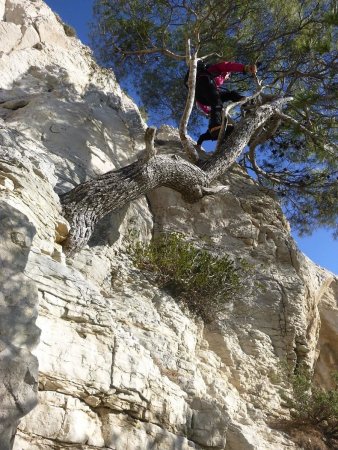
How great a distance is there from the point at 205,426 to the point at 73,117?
4.63 m

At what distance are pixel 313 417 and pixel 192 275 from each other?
5.81 feet

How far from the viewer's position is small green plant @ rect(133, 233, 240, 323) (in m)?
5.30

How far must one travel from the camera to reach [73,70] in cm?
835

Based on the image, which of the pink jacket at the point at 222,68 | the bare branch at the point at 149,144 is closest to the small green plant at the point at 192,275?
the bare branch at the point at 149,144

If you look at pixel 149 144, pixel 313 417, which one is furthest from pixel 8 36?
pixel 313 417

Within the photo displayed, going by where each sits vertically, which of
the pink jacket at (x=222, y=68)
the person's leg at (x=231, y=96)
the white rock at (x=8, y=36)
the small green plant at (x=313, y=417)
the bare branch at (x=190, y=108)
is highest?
the white rock at (x=8, y=36)

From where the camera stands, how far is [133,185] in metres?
5.12

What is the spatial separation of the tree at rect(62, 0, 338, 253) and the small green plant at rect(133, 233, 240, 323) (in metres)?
2.14

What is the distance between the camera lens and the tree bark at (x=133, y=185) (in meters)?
4.50

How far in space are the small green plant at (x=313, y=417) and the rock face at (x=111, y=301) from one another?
0.62ft

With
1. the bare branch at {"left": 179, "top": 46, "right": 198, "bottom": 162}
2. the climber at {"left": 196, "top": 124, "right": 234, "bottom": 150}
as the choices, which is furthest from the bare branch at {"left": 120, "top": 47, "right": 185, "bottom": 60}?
the climber at {"left": 196, "top": 124, "right": 234, "bottom": 150}

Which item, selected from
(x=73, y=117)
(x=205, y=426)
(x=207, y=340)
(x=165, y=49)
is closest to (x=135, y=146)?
(x=73, y=117)

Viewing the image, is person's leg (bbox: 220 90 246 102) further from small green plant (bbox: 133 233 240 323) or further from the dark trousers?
small green plant (bbox: 133 233 240 323)

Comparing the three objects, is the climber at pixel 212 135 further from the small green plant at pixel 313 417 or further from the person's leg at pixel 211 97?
the small green plant at pixel 313 417
